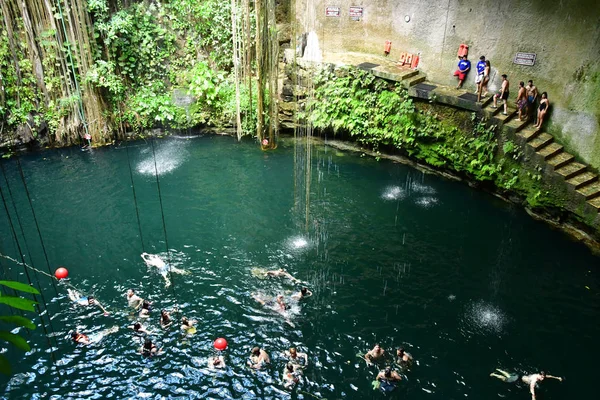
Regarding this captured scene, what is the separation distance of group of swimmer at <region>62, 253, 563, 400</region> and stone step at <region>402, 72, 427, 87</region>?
8392 millimetres

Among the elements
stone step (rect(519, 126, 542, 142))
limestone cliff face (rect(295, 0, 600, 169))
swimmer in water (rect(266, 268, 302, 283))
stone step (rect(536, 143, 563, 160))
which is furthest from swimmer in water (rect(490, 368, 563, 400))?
stone step (rect(519, 126, 542, 142))

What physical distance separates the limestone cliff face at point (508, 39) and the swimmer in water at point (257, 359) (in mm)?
9891

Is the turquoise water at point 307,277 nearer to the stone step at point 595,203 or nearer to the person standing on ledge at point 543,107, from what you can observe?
the stone step at point 595,203

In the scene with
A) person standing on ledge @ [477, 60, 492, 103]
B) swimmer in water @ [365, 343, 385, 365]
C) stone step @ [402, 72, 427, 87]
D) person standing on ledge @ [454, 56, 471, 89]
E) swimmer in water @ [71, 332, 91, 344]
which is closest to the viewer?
swimmer in water @ [365, 343, 385, 365]

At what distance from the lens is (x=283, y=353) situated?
8.07 metres

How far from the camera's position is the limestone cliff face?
11320 millimetres

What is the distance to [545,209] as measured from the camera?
1209 cm

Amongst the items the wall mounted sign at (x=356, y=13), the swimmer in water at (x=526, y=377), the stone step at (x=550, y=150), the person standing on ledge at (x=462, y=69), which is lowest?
the swimmer in water at (x=526, y=377)

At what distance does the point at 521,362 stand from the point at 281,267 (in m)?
5.18

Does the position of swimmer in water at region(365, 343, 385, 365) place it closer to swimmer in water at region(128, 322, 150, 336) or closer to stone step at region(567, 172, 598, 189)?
swimmer in water at region(128, 322, 150, 336)

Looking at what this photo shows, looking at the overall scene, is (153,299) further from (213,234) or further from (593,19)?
(593,19)

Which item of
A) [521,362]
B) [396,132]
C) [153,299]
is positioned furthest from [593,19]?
[153,299]

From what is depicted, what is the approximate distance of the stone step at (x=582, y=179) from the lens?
448 inches

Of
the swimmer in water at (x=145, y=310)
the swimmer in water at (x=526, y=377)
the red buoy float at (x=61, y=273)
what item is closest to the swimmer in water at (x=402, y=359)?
the swimmer in water at (x=526, y=377)
